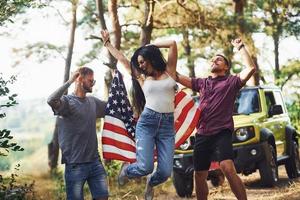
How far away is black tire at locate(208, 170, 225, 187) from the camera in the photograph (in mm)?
9804

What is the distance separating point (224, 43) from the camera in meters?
16.9

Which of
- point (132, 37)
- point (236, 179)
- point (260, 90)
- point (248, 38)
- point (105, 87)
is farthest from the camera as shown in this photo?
point (132, 37)

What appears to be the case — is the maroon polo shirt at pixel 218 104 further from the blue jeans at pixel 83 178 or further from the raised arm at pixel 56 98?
the raised arm at pixel 56 98

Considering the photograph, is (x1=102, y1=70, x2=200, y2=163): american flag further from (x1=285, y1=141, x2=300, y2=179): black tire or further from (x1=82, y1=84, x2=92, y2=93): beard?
(x1=285, y1=141, x2=300, y2=179): black tire

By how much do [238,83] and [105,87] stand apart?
9263 mm

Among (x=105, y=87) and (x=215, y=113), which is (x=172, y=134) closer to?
(x=215, y=113)

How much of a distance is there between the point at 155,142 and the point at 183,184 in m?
4.23

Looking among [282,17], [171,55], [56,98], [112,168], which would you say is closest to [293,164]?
[112,168]

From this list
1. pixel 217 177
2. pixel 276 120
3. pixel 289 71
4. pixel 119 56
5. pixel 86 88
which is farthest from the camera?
pixel 289 71

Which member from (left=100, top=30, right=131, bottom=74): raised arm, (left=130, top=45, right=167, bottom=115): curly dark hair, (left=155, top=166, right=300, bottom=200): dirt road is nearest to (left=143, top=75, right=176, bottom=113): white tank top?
(left=130, top=45, right=167, bottom=115): curly dark hair

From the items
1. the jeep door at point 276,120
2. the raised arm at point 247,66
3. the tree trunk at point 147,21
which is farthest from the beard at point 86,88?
the tree trunk at point 147,21

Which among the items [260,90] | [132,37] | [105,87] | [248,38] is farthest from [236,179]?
[132,37]

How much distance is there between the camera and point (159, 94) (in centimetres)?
603

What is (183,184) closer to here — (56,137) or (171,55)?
(171,55)
